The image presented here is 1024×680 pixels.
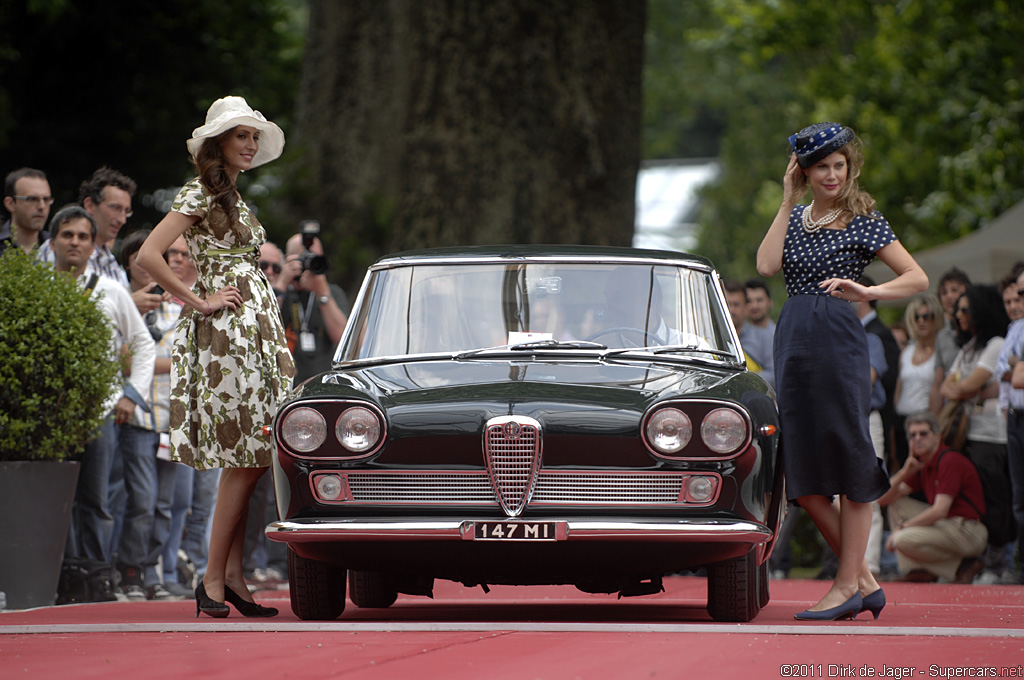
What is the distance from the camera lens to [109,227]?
924 cm

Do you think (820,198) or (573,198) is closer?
(820,198)

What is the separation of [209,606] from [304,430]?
1.04 meters

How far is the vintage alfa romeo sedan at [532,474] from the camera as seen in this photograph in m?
6.00

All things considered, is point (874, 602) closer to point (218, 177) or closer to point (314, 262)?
point (218, 177)

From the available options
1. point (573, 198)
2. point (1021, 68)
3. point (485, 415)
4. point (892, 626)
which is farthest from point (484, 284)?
point (1021, 68)

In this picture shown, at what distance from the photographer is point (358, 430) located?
614 centimetres

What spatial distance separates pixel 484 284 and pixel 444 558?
143cm

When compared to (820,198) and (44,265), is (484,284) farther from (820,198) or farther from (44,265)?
(44,265)

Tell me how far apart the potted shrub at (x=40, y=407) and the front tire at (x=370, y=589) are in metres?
1.66

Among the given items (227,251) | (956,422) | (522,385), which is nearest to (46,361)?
(227,251)

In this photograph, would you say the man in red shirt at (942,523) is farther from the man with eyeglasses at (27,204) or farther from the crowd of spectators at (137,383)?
the man with eyeglasses at (27,204)

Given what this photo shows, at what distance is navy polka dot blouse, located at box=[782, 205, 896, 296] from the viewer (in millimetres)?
6703

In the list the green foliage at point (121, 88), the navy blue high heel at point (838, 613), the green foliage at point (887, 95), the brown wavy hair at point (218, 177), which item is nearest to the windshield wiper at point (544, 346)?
the brown wavy hair at point (218, 177)

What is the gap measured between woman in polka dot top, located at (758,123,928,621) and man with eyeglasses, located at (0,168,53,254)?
163 inches
